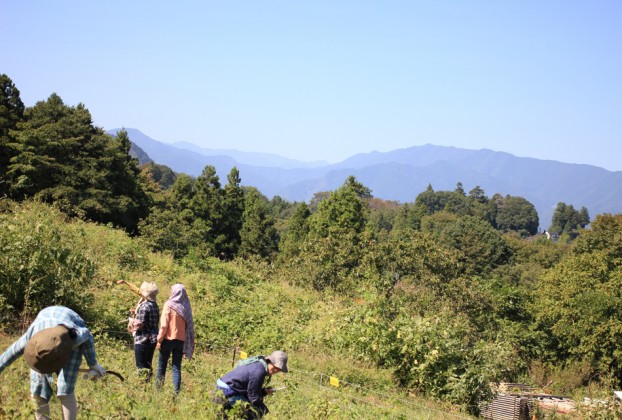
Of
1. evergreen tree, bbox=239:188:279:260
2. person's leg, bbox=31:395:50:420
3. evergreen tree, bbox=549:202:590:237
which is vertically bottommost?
evergreen tree, bbox=239:188:279:260

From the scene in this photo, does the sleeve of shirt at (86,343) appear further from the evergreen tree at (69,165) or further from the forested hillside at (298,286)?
the evergreen tree at (69,165)

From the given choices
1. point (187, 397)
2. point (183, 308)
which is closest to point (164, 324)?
point (183, 308)

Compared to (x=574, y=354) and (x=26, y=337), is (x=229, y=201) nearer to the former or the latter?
(x=574, y=354)

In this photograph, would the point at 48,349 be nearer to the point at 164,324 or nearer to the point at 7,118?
the point at 164,324

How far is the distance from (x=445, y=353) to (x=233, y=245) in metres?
32.8

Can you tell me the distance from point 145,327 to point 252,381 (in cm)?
226

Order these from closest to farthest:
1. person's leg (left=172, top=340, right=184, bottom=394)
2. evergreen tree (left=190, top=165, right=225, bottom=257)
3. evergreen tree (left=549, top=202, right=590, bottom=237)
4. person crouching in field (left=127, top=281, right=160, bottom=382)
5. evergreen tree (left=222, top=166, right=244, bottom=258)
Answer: person's leg (left=172, top=340, right=184, bottom=394) → person crouching in field (left=127, top=281, right=160, bottom=382) → evergreen tree (left=190, top=165, right=225, bottom=257) → evergreen tree (left=222, top=166, right=244, bottom=258) → evergreen tree (left=549, top=202, right=590, bottom=237)

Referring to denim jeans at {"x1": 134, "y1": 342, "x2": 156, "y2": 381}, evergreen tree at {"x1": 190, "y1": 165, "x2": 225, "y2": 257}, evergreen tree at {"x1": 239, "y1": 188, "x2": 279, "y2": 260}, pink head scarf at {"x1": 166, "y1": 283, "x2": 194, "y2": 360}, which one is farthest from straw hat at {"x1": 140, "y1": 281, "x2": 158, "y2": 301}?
evergreen tree at {"x1": 239, "y1": 188, "x2": 279, "y2": 260}

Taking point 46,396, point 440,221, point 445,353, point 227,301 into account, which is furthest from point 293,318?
point 440,221

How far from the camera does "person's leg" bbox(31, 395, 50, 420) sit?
4.08 m

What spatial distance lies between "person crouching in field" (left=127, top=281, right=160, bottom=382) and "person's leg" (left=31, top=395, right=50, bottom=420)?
7.28ft

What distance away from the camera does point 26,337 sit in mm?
3859

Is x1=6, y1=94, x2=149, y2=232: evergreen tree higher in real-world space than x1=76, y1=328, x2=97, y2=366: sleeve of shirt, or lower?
higher

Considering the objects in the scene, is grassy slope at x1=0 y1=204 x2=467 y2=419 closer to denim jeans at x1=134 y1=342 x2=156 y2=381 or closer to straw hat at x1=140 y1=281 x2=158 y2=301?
denim jeans at x1=134 y1=342 x2=156 y2=381
